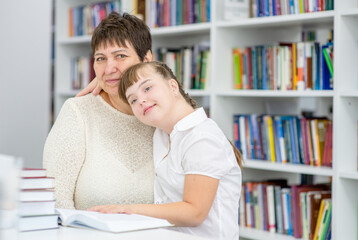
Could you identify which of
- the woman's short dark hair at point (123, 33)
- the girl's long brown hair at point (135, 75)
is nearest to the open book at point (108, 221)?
the girl's long brown hair at point (135, 75)

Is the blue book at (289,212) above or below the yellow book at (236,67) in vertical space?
below

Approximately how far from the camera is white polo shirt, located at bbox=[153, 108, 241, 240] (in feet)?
5.48

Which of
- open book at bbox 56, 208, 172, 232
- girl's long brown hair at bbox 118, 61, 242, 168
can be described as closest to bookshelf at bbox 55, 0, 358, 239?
girl's long brown hair at bbox 118, 61, 242, 168

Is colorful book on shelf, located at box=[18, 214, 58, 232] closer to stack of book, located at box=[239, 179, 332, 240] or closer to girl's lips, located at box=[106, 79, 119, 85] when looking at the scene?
girl's lips, located at box=[106, 79, 119, 85]

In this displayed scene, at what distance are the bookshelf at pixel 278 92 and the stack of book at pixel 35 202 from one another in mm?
1636

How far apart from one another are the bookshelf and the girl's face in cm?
111

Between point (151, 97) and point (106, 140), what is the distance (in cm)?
30

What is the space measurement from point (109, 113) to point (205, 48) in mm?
1491

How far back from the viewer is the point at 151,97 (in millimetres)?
1791

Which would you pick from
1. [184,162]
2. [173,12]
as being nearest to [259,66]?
[173,12]

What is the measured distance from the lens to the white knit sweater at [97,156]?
1.87 metres

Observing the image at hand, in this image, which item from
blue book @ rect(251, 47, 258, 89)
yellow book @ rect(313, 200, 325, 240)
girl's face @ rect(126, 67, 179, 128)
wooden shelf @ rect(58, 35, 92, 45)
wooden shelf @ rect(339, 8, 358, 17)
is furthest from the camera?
wooden shelf @ rect(58, 35, 92, 45)

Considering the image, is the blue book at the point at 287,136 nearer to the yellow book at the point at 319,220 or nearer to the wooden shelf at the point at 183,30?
the yellow book at the point at 319,220

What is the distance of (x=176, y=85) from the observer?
73.9 inches
